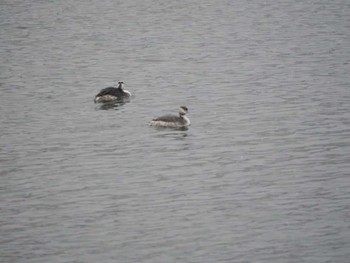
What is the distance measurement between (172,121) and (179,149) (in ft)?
9.43

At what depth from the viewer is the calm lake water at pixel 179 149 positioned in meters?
22.6

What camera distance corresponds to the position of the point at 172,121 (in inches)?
1350

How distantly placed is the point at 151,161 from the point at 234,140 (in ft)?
12.9

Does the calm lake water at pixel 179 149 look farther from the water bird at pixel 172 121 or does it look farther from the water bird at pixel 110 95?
the water bird at pixel 110 95

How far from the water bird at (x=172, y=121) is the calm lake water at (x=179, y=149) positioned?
354 millimetres

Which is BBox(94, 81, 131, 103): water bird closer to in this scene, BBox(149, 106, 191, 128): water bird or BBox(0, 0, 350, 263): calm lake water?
BBox(0, 0, 350, 263): calm lake water

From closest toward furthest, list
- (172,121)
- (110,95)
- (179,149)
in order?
(179,149), (172,121), (110,95)

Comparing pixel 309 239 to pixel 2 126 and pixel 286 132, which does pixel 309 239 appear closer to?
pixel 286 132

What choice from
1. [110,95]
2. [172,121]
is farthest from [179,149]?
[110,95]

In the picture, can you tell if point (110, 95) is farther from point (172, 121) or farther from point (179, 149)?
point (179, 149)

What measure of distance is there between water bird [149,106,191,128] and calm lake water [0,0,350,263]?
1.16 feet

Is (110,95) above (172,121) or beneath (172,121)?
beneath

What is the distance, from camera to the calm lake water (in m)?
22.6

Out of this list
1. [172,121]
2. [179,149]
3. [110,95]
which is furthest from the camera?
[110,95]
